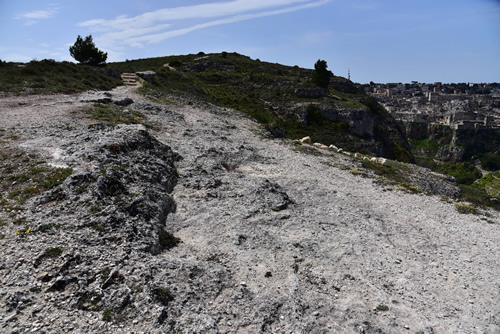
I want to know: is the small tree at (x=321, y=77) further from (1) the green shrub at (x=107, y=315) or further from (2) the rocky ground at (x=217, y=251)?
(1) the green shrub at (x=107, y=315)

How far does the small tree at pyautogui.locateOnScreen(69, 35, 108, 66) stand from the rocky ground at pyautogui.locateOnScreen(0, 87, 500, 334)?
4190 centimetres

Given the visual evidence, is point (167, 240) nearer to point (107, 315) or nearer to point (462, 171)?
point (107, 315)

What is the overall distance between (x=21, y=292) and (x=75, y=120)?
67.3 ft

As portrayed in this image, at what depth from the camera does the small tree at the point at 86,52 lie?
5925 centimetres

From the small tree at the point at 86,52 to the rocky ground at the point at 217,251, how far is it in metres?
41.9

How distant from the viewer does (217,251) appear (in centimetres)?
1348

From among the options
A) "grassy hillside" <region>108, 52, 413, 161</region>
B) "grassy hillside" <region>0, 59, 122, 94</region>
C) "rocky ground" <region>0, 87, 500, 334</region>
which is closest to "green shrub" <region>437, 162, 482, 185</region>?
"grassy hillside" <region>108, 52, 413, 161</region>

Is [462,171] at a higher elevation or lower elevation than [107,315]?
lower

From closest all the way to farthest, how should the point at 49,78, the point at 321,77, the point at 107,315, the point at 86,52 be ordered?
the point at 107,315
the point at 49,78
the point at 86,52
the point at 321,77

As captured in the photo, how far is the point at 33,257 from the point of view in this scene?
1038cm

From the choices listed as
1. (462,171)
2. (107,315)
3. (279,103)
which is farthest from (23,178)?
(462,171)

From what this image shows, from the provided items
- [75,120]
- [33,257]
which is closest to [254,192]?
[33,257]

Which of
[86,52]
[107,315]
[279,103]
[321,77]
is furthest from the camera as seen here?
[321,77]

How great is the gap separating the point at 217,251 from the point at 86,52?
60997 mm
